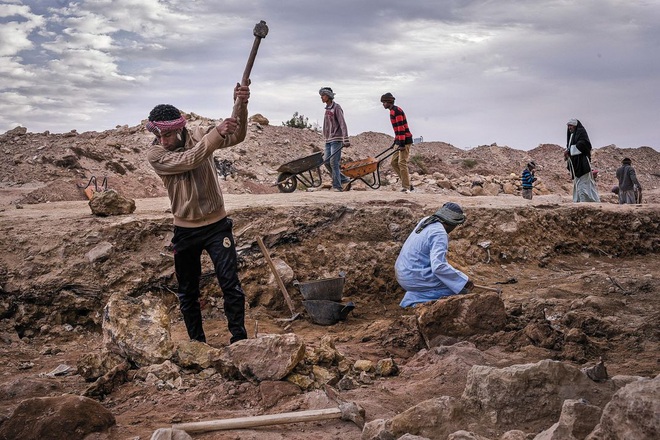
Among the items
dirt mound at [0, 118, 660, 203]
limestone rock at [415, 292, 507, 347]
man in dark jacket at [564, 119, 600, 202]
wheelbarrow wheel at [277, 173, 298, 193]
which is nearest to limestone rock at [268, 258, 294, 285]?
limestone rock at [415, 292, 507, 347]

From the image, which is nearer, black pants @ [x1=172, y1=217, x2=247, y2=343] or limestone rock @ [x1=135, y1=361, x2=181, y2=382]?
limestone rock @ [x1=135, y1=361, x2=181, y2=382]

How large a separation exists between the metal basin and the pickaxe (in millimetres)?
2575

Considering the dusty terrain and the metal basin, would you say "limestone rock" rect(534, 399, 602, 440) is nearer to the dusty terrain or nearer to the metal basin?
the dusty terrain

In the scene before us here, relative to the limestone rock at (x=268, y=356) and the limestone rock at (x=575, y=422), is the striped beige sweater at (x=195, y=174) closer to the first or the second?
the limestone rock at (x=268, y=356)

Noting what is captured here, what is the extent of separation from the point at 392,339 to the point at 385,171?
654 inches

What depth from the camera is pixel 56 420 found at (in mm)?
3209

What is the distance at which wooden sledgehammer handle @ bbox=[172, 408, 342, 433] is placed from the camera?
3.15m

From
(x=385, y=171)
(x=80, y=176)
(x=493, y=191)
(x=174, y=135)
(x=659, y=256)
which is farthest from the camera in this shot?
(x=385, y=171)

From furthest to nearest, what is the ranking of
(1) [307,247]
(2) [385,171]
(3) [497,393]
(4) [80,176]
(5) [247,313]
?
(2) [385,171]
(4) [80,176]
(1) [307,247]
(5) [247,313]
(3) [497,393]

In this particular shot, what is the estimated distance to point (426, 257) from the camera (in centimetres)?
577

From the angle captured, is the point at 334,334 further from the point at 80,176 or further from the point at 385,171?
the point at 385,171

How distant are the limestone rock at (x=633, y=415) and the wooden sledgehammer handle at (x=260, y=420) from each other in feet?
4.73

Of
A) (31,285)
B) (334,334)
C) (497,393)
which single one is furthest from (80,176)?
(497,393)

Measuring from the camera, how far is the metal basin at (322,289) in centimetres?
631
